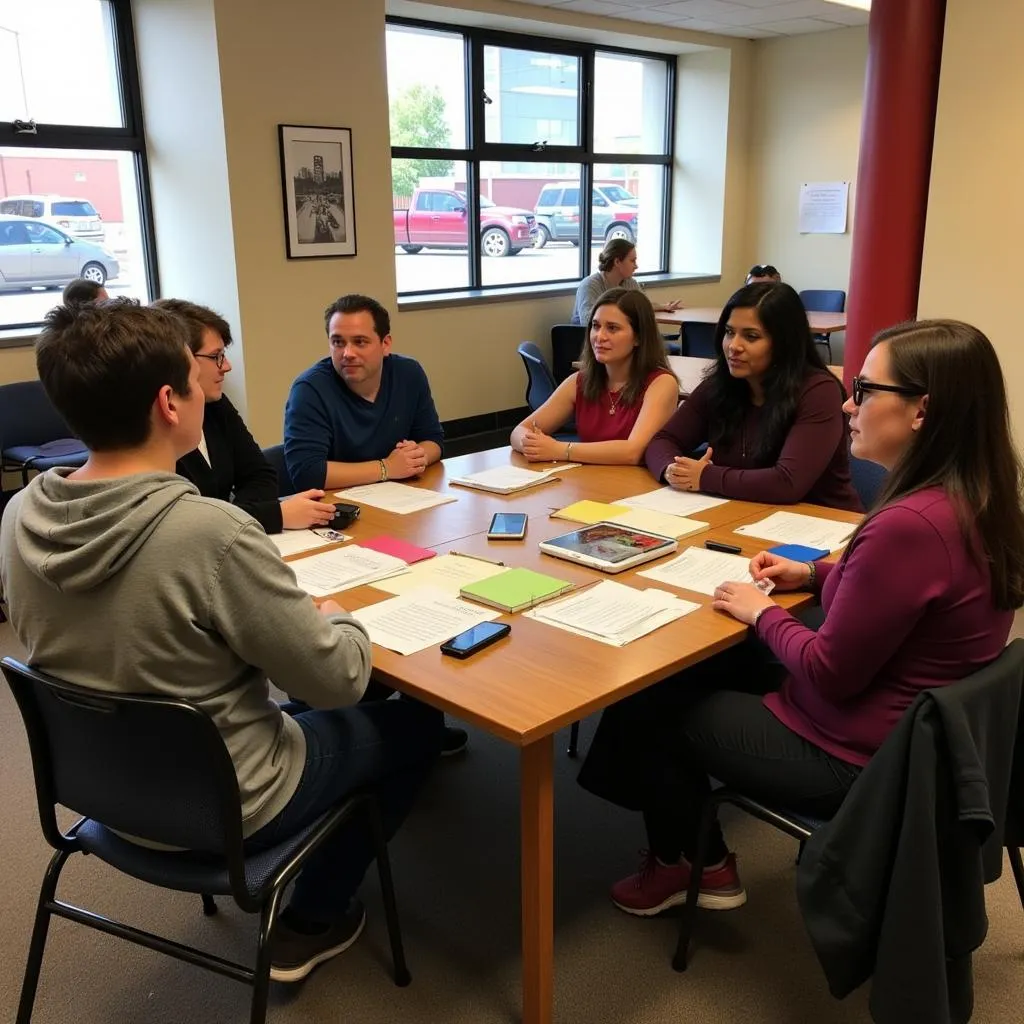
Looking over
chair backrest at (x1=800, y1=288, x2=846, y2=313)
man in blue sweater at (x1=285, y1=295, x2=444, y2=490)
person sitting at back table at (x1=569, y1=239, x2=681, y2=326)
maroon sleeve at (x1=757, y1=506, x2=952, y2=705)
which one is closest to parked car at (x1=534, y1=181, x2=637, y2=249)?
person sitting at back table at (x1=569, y1=239, x2=681, y2=326)

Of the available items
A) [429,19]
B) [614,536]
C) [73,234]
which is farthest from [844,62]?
[614,536]

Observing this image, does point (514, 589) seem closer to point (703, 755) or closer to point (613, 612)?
point (613, 612)

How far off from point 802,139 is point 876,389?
6665mm

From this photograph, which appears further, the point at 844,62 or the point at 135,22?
the point at 844,62

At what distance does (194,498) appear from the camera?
4.24ft

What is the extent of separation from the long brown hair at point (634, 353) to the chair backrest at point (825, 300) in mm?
4521

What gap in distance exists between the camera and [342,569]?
78.8 inches

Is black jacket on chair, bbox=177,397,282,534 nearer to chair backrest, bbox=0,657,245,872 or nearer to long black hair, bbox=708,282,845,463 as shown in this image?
chair backrest, bbox=0,657,245,872

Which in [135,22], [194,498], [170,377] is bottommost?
[194,498]

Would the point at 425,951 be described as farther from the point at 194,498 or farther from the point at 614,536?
the point at 194,498

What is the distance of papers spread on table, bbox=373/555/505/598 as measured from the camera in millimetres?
1906

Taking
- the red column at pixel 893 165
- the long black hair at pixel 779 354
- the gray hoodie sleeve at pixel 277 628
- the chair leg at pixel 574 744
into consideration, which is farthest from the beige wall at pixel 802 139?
the gray hoodie sleeve at pixel 277 628

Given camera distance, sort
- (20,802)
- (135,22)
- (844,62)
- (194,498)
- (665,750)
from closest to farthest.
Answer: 1. (194,498)
2. (665,750)
3. (20,802)
4. (135,22)
5. (844,62)

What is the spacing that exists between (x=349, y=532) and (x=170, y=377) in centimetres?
100
